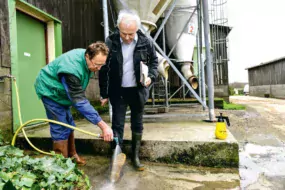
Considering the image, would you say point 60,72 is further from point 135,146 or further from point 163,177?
point 163,177

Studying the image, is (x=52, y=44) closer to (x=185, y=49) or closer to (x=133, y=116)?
(x=133, y=116)

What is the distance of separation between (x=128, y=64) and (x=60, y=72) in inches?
32.1

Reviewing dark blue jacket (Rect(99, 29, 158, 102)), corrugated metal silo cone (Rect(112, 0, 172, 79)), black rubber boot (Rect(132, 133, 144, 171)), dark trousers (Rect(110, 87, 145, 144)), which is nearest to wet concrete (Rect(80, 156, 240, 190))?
black rubber boot (Rect(132, 133, 144, 171))

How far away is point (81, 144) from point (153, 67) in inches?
53.6

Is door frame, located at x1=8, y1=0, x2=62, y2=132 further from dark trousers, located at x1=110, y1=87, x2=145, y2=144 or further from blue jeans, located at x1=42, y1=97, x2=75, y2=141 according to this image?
Result: dark trousers, located at x1=110, y1=87, x2=145, y2=144

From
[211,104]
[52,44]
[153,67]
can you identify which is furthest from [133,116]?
[52,44]

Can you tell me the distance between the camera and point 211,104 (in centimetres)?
409

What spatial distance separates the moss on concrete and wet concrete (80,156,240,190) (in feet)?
0.23

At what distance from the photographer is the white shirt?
8.73 ft

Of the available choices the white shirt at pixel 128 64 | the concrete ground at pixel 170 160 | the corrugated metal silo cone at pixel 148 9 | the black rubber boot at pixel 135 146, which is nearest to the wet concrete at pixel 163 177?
the concrete ground at pixel 170 160

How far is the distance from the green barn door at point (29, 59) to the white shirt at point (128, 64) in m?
1.83

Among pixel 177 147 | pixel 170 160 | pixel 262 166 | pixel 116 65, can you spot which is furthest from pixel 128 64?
pixel 262 166

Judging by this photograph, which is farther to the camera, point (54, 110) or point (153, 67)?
point (153, 67)

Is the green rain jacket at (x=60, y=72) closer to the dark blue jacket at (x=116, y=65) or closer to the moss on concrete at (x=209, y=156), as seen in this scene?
the dark blue jacket at (x=116, y=65)
